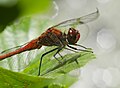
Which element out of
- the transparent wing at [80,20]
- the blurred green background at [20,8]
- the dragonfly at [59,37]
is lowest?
the dragonfly at [59,37]

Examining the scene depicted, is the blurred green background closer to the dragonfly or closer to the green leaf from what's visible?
the green leaf

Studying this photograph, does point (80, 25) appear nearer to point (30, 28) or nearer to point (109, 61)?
point (30, 28)

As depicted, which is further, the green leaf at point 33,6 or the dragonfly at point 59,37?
the green leaf at point 33,6

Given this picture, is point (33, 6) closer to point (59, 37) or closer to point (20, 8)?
point (20, 8)

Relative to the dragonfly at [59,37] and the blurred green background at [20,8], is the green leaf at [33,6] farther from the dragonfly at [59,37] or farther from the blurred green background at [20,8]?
the dragonfly at [59,37]

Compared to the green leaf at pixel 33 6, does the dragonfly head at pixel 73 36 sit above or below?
below

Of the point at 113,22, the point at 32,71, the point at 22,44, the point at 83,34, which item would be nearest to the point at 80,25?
the point at 83,34

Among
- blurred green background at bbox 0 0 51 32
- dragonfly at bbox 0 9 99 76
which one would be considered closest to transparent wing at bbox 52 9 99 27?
dragonfly at bbox 0 9 99 76

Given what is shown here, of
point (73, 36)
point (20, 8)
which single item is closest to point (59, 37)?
point (73, 36)

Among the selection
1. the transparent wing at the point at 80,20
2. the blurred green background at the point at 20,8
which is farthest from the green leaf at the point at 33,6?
the transparent wing at the point at 80,20
